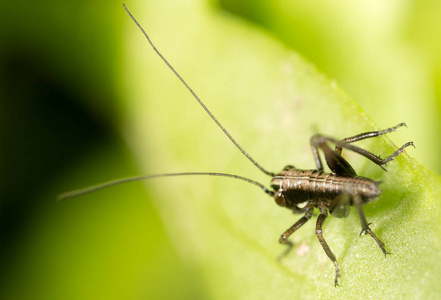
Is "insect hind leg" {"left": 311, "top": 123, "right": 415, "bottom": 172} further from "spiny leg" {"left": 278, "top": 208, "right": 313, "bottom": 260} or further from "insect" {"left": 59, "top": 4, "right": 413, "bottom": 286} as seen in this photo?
"spiny leg" {"left": 278, "top": 208, "right": 313, "bottom": 260}

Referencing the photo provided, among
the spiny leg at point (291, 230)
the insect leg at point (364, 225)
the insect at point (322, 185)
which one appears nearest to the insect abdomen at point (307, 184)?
the insect at point (322, 185)

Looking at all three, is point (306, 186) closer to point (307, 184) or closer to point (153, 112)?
point (307, 184)

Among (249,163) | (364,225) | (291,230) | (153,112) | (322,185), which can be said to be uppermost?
(153,112)

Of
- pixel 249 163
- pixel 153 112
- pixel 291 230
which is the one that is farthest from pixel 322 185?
pixel 153 112

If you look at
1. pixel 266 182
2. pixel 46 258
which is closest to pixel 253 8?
pixel 266 182

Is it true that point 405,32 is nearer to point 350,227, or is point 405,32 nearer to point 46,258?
point 350,227

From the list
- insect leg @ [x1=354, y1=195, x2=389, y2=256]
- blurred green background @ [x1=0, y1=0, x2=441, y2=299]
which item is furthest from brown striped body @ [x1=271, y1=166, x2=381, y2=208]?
insect leg @ [x1=354, y1=195, x2=389, y2=256]
